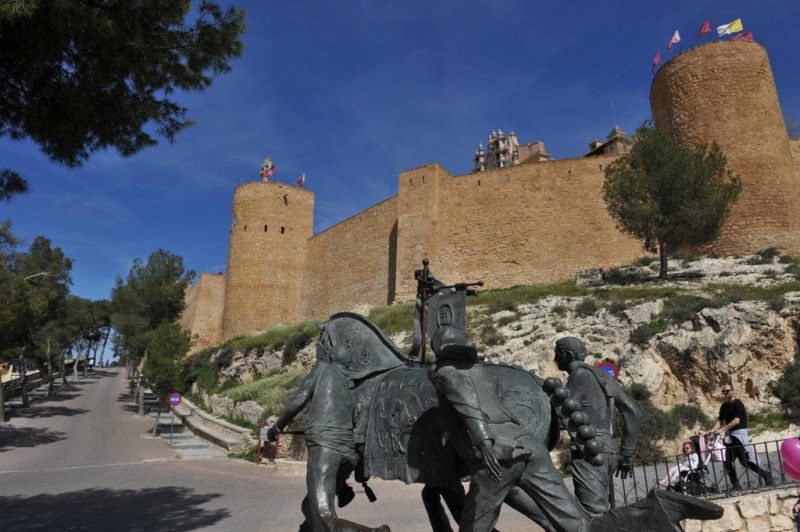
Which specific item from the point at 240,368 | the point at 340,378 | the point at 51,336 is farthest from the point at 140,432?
the point at 340,378

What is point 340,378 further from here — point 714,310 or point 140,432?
point 140,432

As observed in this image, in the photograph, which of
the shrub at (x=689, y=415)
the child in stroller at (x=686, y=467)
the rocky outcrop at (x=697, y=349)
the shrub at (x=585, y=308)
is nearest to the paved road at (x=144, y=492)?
the child in stroller at (x=686, y=467)

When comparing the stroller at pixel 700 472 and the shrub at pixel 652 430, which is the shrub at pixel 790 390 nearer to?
the shrub at pixel 652 430

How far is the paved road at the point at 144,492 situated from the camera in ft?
25.3

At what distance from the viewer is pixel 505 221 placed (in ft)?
98.7

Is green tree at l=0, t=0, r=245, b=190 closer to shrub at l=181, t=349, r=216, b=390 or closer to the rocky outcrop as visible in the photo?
the rocky outcrop

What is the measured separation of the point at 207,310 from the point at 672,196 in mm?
39464

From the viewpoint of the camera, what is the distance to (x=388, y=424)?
3490 millimetres

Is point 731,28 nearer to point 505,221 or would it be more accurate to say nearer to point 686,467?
point 505,221

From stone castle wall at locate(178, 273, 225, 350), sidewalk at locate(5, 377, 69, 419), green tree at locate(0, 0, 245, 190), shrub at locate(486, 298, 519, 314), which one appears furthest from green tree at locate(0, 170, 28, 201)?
stone castle wall at locate(178, 273, 225, 350)

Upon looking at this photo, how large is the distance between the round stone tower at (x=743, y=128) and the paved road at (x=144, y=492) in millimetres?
20770

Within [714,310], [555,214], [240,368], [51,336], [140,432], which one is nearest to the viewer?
[714,310]

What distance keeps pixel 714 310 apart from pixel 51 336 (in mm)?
33627

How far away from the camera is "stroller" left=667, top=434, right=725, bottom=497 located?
256 inches
